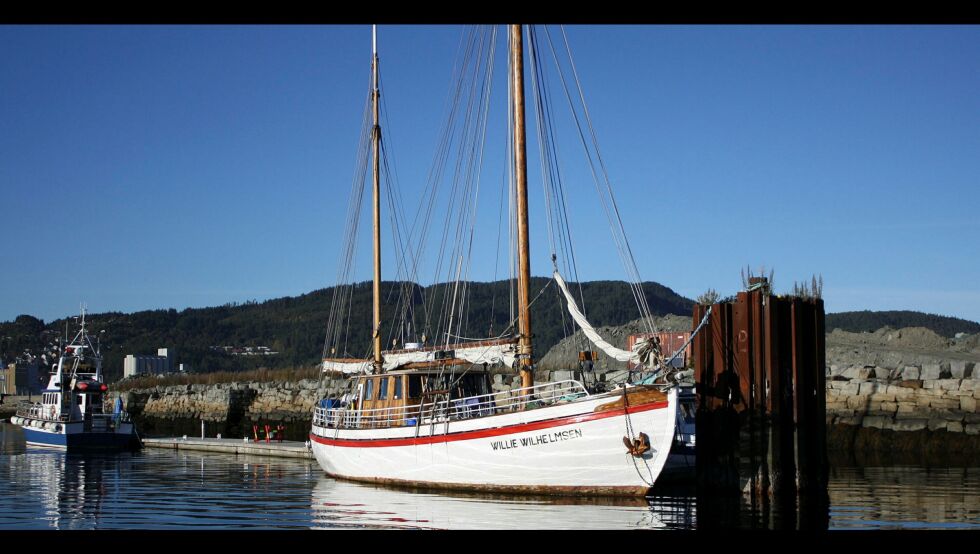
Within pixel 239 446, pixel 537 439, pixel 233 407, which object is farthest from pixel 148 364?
pixel 537 439

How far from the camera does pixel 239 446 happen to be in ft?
127

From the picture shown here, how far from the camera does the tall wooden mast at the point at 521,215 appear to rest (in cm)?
2255

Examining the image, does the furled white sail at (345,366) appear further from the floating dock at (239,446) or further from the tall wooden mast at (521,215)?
the tall wooden mast at (521,215)

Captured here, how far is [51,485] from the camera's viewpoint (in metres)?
26.7

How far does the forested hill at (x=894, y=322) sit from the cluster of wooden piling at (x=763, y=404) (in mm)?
87759

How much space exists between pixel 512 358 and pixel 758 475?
21.5ft

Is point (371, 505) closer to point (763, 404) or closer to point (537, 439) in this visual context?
point (537, 439)

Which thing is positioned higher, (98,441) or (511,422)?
(511,422)

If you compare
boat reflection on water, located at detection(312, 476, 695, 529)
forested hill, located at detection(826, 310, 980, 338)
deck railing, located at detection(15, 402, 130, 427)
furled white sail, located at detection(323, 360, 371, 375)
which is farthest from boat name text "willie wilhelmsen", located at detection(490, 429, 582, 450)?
forested hill, located at detection(826, 310, 980, 338)

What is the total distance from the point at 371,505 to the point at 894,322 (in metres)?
105

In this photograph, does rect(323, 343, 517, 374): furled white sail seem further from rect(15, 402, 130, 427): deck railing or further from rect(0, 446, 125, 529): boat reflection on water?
rect(15, 402, 130, 427): deck railing

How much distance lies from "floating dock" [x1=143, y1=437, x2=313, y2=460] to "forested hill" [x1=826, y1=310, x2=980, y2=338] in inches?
3143

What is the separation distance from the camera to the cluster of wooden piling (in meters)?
20.1
